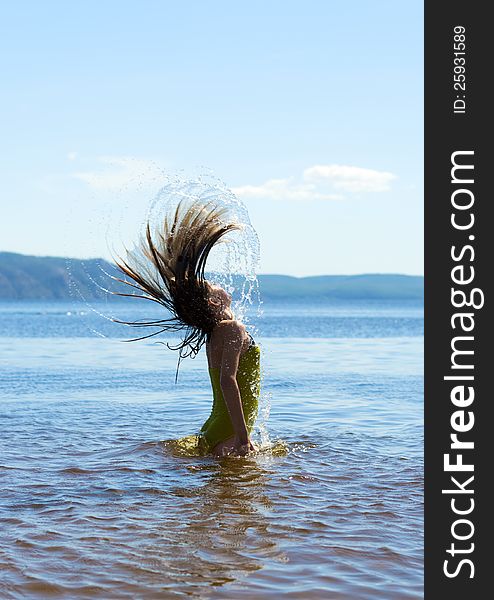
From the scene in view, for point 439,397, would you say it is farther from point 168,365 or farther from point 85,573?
point 168,365

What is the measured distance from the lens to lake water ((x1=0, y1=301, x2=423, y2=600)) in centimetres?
525

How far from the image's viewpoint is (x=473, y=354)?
5.96 metres

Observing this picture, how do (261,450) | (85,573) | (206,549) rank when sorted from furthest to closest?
(261,450)
(206,549)
(85,573)

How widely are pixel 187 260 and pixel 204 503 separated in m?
2.37

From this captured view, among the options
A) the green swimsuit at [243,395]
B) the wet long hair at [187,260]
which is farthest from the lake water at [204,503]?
the wet long hair at [187,260]

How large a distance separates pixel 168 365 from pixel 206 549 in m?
17.5

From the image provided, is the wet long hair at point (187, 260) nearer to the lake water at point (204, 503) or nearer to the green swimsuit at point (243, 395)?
the green swimsuit at point (243, 395)

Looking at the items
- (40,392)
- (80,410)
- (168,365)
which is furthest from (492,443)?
(168,365)

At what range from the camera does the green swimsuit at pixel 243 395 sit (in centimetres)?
830

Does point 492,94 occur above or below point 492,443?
above

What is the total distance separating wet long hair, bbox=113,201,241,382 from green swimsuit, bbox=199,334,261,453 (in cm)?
41

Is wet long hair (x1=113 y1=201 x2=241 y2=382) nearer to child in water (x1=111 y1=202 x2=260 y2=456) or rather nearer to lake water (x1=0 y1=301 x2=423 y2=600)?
child in water (x1=111 y1=202 x2=260 y2=456)

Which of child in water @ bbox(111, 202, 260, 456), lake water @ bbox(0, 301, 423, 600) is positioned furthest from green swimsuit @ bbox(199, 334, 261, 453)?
lake water @ bbox(0, 301, 423, 600)

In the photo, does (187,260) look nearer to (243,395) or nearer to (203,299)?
(203,299)
